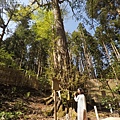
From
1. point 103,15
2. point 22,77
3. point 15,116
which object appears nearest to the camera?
point 15,116

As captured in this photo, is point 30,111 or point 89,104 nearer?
point 30,111

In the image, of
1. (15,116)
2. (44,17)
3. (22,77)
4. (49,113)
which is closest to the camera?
(15,116)

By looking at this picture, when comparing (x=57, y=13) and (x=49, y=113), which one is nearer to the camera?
(x=49, y=113)

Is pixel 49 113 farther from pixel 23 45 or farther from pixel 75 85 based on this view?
pixel 23 45

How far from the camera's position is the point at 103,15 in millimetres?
10008

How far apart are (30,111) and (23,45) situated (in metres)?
17.0

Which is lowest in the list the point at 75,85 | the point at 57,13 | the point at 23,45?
the point at 75,85

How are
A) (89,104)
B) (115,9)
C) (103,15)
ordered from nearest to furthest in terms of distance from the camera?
1. (89,104)
2. (115,9)
3. (103,15)

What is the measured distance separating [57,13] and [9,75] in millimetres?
5248

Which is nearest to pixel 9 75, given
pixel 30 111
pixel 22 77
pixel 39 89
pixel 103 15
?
pixel 22 77

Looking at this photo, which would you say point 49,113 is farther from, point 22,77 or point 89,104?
point 22,77

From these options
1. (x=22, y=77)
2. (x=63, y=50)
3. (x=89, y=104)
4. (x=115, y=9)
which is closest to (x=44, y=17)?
(x=22, y=77)

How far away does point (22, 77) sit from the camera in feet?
37.4

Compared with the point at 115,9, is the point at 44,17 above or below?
above
